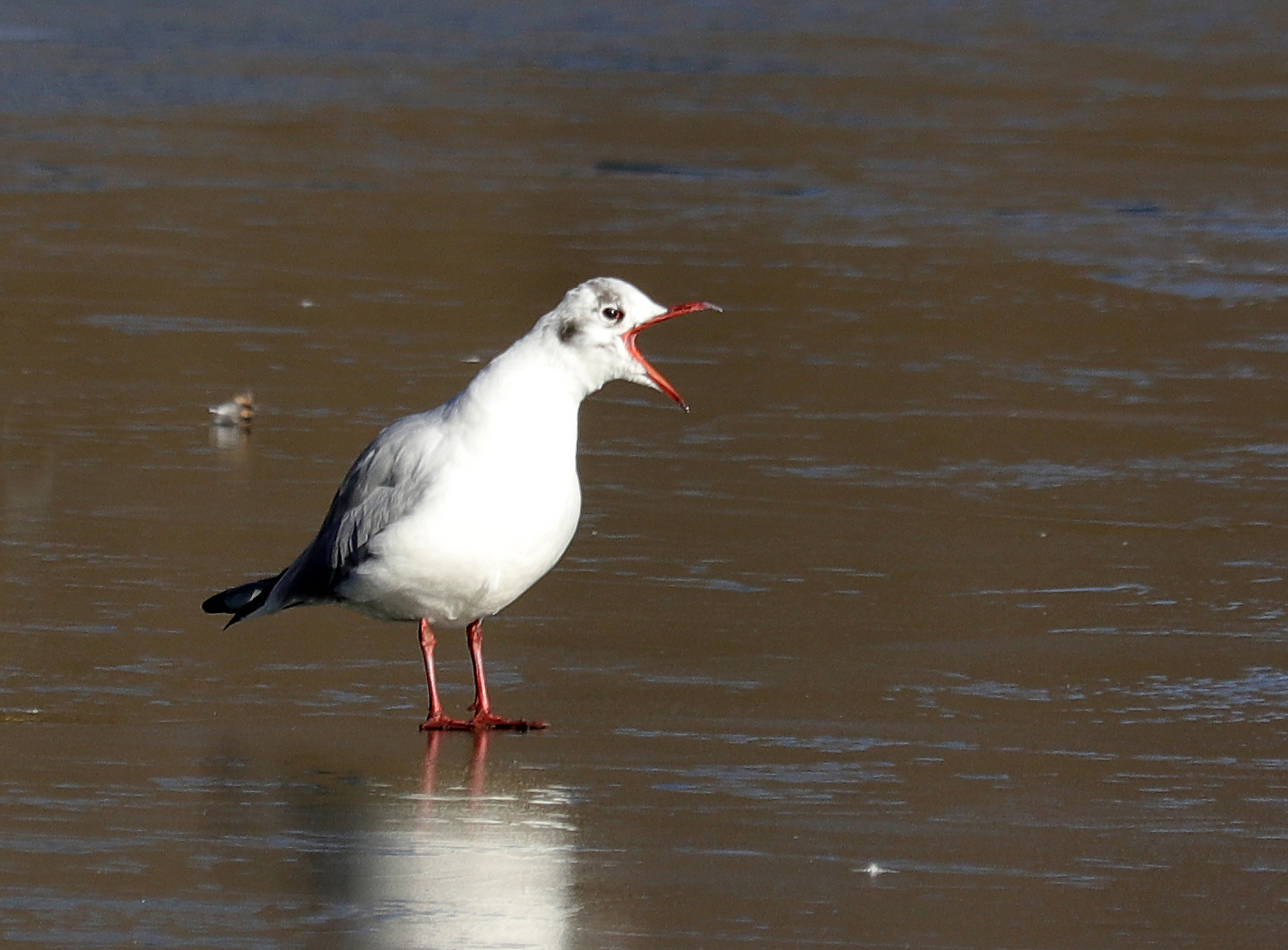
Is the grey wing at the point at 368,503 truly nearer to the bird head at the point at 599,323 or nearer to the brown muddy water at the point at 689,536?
the brown muddy water at the point at 689,536

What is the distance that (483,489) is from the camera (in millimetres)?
5109

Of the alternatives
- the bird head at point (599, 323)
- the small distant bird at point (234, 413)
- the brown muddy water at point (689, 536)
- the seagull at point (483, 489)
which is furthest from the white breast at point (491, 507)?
the small distant bird at point (234, 413)

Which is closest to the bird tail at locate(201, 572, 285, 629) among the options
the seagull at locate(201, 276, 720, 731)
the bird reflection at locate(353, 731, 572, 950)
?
the seagull at locate(201, 276, 720, 731)

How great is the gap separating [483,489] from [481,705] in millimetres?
512

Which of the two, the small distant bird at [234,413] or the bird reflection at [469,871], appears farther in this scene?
the small distant bird at [234,413]

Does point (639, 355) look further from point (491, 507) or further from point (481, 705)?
point (481, 705)

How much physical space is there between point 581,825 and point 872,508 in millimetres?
2913

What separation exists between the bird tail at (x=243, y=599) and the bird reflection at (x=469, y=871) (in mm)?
863

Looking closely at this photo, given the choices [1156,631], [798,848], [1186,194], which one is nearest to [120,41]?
[1186,194]

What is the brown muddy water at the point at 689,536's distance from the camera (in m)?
4.23

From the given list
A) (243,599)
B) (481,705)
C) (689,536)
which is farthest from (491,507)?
(689,536)

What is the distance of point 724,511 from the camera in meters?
7.24

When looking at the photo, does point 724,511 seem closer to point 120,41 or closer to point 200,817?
point 200,817

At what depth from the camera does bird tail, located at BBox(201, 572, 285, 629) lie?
560 cm
